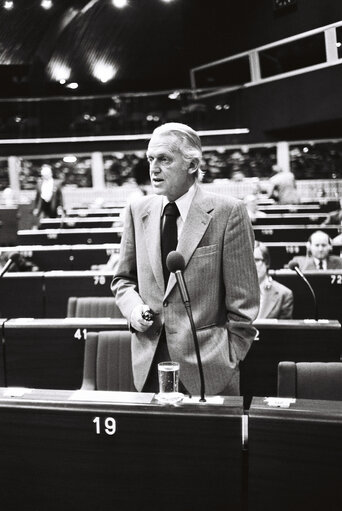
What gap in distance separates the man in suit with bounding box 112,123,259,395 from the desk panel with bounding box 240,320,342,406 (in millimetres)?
1448

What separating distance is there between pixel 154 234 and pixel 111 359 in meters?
1.22

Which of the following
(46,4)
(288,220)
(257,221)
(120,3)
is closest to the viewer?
(257,221)

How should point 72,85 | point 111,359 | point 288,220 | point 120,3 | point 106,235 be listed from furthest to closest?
point 72,85, point 120,3, point 288,220, point 106,235, point 111,359

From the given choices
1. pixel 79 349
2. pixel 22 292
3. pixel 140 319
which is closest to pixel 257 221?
pixel 22 292

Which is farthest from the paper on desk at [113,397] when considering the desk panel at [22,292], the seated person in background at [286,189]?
the seated person in background at [286,189]

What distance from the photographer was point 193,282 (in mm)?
1843

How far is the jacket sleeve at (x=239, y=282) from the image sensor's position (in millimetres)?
1849

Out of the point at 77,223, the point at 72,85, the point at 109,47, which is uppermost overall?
the point at 109,47

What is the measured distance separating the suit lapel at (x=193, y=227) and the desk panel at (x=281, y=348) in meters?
1.56

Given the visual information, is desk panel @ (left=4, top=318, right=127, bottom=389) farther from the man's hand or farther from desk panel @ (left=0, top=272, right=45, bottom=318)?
desk panel @ (left=0, top=272, right=45, bottom=318)

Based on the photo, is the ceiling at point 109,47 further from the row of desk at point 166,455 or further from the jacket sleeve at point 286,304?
the row of desk at point 166,455

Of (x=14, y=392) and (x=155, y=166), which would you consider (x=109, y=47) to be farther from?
(x=14, y=392)

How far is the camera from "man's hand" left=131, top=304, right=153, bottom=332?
1827 millimetres

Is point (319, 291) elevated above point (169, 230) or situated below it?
below
